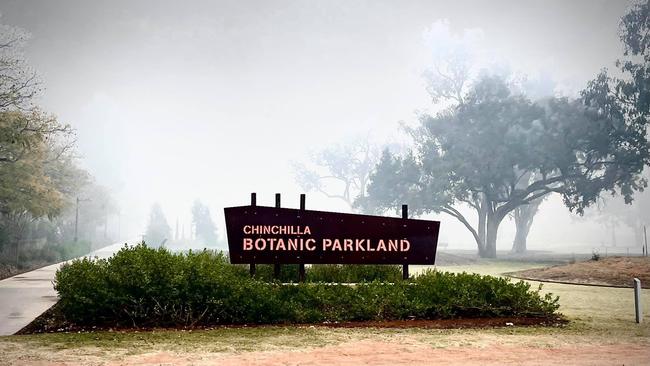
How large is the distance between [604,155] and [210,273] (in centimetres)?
4670

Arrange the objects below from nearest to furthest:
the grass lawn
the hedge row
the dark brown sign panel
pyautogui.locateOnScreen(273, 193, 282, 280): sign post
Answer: the grass lawn → the dark brown sign panel → pyautogui.locateOnScreen(273, 193, 282, 280): sign post → the hedge row

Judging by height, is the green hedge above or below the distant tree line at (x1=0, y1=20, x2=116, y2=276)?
below

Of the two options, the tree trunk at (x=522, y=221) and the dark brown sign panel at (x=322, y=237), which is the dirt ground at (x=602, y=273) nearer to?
the dark brown sign panel at (x=322, y=237)

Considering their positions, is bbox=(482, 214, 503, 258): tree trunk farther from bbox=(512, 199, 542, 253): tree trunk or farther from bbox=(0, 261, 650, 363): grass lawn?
bbox=(0, 261, 650, 363): grass lawn

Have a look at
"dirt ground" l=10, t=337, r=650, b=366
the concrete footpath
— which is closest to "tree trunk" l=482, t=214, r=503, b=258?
the concrete footpath

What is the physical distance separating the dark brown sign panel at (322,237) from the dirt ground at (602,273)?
446 inches

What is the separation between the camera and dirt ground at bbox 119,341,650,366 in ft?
24.7

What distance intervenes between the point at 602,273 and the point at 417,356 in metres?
18.1

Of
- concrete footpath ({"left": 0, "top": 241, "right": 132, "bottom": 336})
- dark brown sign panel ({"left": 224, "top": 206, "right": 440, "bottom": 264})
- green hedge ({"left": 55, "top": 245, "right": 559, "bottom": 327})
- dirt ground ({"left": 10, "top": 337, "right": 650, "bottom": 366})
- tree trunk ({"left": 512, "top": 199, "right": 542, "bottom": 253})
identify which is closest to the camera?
dirt ground ({"left": 10, "top": 337, "right": 650, "bottom": 366})

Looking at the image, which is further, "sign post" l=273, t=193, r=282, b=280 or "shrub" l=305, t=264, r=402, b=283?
"shrub" l=305, t=264, r=402, b=283

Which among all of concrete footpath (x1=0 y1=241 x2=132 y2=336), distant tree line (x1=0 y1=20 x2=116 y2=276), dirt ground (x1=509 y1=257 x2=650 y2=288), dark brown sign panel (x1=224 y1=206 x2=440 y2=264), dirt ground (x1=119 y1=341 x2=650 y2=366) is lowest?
dirt ground (x1=119 y1=341 x2=650 y2=366)

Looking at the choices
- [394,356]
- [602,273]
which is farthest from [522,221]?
[394,356]

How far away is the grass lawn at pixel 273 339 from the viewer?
8125mm

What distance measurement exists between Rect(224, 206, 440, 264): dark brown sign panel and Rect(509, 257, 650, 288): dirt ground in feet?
37.2
